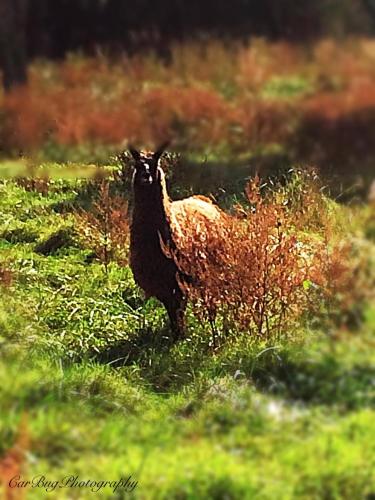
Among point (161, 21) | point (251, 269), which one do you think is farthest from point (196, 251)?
point (161, 21)

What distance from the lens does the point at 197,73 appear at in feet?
5.08

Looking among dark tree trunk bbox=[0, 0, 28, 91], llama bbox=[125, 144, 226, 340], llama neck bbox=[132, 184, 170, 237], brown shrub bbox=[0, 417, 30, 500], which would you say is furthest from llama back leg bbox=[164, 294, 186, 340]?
dark tree trunk bbox=[0, 0, 28, 91]

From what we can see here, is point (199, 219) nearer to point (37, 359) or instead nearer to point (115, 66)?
point (37, 359)

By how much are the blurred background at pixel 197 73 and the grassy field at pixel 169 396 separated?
0.59 meters

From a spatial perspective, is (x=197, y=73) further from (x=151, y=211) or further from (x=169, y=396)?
(x=151, y=211)

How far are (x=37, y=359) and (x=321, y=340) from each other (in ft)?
2.75

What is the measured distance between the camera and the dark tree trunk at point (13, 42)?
4.97 ft

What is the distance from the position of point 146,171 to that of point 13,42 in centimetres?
129

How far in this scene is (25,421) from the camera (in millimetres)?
2084

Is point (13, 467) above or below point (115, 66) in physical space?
below

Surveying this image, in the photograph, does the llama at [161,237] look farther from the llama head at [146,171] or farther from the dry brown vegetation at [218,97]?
the dry brown vegetation at [218,97]

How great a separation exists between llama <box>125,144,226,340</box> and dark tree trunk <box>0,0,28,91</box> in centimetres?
132

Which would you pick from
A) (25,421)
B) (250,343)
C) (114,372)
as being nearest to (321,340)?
(250,343)

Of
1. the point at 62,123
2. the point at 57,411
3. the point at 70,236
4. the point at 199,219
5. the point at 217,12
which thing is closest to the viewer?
the point at 217,12
